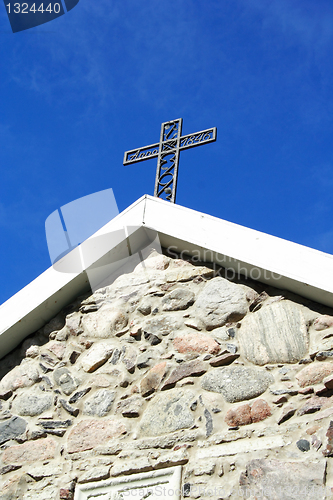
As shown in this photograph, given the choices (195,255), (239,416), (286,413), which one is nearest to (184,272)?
(195,255)

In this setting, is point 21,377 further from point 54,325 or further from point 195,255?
point 195,255

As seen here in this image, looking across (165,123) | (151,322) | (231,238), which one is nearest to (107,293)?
(151,322)

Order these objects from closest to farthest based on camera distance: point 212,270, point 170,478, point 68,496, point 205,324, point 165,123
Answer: point 170,478
point 68,496
point 205,324
point 212,270
point 165,123

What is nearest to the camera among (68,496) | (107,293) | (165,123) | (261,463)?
(261,463)

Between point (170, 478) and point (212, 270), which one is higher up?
point (212, 270)

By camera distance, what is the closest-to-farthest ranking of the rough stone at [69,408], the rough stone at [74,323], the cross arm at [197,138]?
the rough stone at [69,408]
the rough stone at [74,323]
the cross arm at [197,138]

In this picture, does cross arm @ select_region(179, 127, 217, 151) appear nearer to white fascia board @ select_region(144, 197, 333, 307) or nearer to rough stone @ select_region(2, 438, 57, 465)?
white fascia board @ select_region(144, 197, 333, 307)

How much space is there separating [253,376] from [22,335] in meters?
1.68

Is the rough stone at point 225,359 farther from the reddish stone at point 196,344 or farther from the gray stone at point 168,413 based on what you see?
the gray stone at point 168,413

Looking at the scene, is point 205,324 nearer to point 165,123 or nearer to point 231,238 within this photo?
point 231,238

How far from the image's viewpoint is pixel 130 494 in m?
2.33

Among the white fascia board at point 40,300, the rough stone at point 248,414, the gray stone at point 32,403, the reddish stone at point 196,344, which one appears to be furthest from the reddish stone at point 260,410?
the white fascia board at point 40,300

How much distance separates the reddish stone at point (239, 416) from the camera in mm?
2326

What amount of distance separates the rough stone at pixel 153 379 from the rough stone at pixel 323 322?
871 mm
